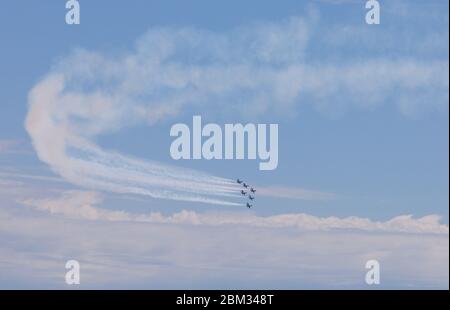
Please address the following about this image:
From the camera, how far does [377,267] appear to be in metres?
68.6
